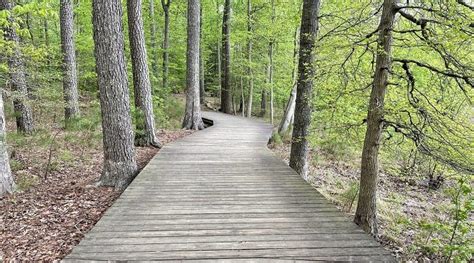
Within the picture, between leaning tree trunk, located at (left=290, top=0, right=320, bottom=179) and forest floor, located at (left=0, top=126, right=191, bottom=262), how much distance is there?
338 cm

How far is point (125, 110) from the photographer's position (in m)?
5.47

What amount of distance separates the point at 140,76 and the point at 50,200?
4.46 m

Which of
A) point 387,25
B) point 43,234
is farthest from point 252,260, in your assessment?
point 387,25

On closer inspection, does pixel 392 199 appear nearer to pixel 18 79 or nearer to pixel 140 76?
pixel 140 76

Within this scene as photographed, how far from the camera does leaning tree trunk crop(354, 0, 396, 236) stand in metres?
3.78

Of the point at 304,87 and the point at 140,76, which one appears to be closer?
the point at 304,87

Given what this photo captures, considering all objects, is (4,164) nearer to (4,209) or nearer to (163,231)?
(4,209)

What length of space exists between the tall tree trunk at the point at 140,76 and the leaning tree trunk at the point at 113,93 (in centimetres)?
265

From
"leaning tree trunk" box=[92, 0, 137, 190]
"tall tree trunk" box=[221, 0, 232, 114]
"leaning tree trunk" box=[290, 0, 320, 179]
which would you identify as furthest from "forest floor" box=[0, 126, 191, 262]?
"tall tree trunk" box=[221, 0, 232, 114]

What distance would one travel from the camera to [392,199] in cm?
709

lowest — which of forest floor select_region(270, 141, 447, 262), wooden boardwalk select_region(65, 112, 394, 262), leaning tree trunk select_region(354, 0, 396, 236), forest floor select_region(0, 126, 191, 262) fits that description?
forest floor select_region(270, 141, 447, 262)

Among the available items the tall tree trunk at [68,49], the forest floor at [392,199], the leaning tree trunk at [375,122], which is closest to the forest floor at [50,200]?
the tall tree trunk at [68,49]

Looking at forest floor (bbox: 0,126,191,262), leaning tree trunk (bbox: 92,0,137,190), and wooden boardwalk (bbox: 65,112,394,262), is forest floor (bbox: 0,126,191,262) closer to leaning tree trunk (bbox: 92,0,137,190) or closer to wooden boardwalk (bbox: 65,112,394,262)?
leaning tree trunk (bbox: 92,0,137,190)

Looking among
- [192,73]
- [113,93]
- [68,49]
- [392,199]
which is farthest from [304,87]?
[68,49]
